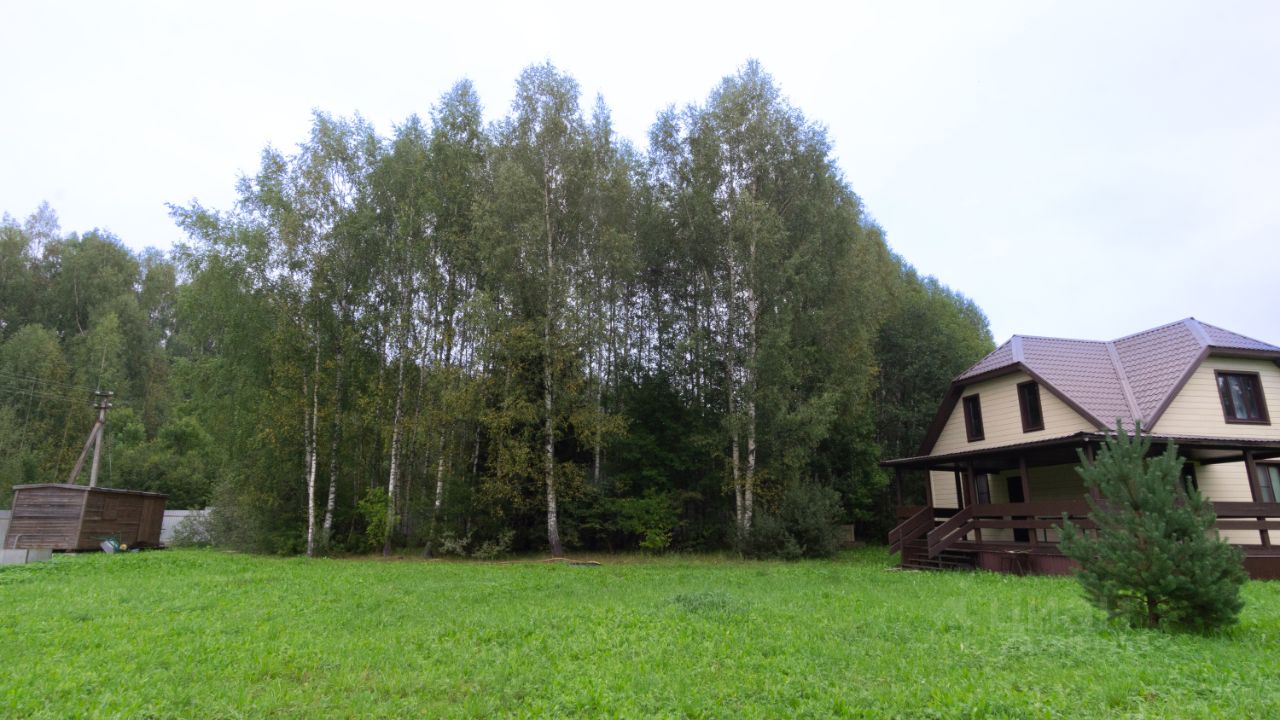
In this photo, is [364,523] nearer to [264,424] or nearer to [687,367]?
[264,424]

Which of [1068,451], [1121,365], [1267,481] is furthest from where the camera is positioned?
[1121,365]

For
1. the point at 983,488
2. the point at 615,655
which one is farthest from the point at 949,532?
the point at 615,655

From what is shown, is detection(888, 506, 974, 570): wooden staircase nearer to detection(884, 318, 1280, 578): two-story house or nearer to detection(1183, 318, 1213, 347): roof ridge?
detection(884, 318, 1280, 578): two-story house

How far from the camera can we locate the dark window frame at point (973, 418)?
55.7 ft

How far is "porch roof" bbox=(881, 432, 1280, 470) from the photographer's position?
41.7 ft

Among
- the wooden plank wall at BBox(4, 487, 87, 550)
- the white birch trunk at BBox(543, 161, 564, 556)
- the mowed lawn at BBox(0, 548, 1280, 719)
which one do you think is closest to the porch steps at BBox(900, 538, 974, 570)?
the mowed lawn at BBox(0, 548, 1280, 719)

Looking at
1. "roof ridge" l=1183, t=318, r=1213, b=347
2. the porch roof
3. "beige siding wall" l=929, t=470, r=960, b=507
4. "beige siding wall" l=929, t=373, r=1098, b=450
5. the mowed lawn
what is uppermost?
"roof ridge" l=1183, t=318, r=1213, b=347

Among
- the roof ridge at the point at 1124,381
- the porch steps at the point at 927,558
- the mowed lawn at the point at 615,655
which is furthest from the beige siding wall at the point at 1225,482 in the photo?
the mowed lawn at the point at 615,655

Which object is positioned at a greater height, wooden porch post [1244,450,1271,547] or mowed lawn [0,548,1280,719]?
wooden porch post [1244,450,1271,547]

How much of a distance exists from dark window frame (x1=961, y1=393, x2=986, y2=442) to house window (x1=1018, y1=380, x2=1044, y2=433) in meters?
1.29

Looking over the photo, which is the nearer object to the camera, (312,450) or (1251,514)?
(1251,514)

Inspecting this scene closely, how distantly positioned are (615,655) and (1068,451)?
13.8 m

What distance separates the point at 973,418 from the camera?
17219 mm

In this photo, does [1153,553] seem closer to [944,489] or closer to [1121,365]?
[1121,365]
